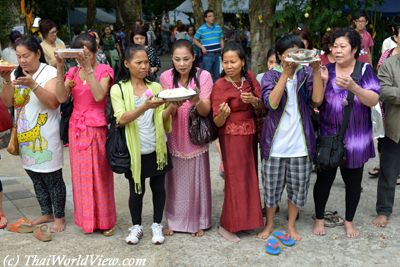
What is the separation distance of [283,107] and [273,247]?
41.4 inches

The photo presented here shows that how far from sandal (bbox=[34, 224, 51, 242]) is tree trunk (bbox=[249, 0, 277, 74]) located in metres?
6.09

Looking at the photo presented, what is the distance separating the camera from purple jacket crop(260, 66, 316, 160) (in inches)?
140

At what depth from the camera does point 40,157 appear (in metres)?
3.87

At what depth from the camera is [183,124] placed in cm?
375

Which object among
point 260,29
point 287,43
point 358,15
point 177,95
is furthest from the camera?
point 260,29

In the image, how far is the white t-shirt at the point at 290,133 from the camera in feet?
11.7

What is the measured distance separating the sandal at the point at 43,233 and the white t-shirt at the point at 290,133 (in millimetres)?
1895

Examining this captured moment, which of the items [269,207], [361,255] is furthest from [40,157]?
[361,255]

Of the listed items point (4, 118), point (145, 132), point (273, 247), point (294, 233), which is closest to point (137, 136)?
point (145, 132)

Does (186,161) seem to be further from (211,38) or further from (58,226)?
(211,38)

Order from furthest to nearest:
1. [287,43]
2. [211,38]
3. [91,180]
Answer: [211,38]
[91,180]
[287,43]

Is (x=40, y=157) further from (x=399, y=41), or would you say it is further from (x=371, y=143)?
(x=399, y=41)

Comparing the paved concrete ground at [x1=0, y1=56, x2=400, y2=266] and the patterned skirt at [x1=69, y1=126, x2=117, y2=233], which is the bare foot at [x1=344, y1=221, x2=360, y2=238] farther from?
the patterned skirt at [x1=69, y1=126, x2=117, y2=233]

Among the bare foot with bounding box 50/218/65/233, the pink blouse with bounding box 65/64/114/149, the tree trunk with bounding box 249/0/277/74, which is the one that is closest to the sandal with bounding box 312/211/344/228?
the pink blouse with bounding box 65/64/114/149
